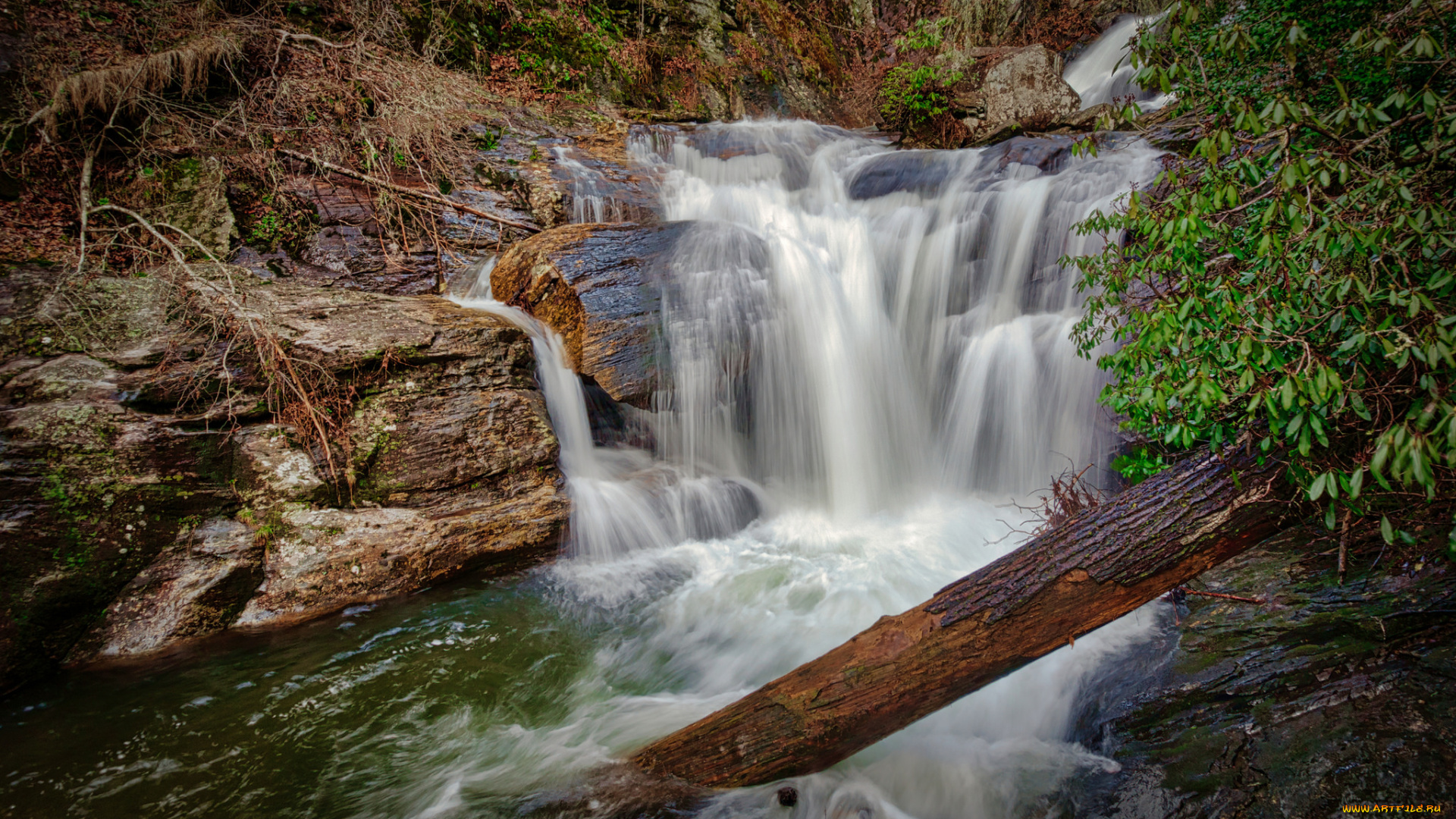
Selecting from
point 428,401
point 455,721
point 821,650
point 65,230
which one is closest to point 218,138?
point 65,230

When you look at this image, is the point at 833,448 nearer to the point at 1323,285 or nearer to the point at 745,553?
the point at 745,553

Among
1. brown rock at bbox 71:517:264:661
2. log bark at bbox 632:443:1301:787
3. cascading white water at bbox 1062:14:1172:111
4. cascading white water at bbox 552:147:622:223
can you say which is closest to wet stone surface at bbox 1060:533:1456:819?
log bark at bbox 632:443:1301:787

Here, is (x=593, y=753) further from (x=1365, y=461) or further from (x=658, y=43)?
(x=658, y=43)

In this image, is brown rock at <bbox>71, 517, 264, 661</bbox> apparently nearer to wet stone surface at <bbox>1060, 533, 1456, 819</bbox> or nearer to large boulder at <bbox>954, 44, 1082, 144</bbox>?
wet stone surface at <bbox>1060, 533, 1456, 819</bbox>

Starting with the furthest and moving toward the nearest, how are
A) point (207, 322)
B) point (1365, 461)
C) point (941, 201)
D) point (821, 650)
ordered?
1. point (941, 201)
2. point (207, 322)
3. point (821, 650)
4. point (1365, 461)

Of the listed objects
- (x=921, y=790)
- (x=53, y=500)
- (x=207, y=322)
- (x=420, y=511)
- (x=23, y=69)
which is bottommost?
(x=921, y=790)

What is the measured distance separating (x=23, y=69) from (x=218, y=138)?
53.1 inches

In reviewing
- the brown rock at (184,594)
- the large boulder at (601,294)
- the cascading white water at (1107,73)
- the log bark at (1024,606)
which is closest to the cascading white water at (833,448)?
the large boulder at (601,294)

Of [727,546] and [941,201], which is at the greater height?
[941,201]

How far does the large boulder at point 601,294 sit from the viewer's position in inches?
208

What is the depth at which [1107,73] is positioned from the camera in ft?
36.3

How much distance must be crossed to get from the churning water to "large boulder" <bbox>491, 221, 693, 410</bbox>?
214mm

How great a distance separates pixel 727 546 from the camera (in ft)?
17.9

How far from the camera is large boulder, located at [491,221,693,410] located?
5.29m
